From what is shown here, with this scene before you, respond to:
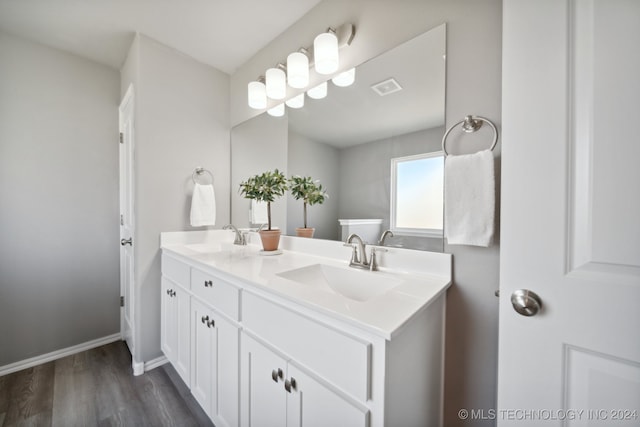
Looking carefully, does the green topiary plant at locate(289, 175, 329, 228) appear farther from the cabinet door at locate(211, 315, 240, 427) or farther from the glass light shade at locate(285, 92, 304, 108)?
the cabinet door at locate(211, 315, 240, 427)

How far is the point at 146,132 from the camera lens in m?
1.70

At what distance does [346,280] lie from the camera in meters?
1.15

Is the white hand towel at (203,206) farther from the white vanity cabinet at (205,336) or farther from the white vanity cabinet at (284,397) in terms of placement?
the white vanity cabinet at (284,397)

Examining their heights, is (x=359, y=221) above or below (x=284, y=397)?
above

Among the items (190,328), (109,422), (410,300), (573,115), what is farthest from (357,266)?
(109,422)

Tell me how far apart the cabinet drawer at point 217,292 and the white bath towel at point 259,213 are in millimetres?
614

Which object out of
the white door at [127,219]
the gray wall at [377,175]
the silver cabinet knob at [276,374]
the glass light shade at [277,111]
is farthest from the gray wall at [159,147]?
the silver cabinet knob at [276,374]

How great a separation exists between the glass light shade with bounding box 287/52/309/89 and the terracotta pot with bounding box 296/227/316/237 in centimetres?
87

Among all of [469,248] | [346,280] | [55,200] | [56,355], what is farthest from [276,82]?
[56,355]

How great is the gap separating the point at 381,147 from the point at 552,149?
68 cm

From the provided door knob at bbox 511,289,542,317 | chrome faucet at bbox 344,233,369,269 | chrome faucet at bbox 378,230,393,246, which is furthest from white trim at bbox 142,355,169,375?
door knob at bbox 511,289,542,317

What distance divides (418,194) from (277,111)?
3.73 feet

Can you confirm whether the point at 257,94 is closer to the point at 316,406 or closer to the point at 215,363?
the point at 215,363

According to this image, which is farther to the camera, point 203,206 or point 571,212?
point 203,206
